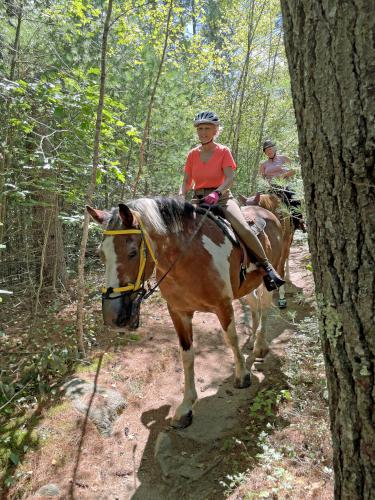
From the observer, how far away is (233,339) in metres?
4.16

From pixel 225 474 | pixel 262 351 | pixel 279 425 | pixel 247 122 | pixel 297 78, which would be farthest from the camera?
pixel 247 122

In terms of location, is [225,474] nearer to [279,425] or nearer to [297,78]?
[279,425]

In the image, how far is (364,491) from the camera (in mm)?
1335

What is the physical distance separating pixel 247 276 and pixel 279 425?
5.69 ft

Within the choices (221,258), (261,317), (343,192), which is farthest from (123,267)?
(261,317)

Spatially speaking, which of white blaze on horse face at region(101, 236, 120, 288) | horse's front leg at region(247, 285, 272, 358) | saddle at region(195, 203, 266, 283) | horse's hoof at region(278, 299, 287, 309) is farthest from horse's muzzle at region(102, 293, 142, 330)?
horse's hoof at region(278, 299, 287, 309)

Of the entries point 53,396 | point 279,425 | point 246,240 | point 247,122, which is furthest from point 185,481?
point 247,122

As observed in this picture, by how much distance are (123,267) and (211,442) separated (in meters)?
2.11

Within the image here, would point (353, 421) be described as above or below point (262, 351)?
above

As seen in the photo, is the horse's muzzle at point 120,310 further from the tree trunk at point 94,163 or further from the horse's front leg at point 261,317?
the horse's front leg at point 261,317

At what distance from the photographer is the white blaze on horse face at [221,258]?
3775 mm

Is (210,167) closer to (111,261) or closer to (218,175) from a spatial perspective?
(218,175)

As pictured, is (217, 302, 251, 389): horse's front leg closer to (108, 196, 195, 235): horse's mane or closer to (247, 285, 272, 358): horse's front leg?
(247, 285, 272, 358): horse's front leg

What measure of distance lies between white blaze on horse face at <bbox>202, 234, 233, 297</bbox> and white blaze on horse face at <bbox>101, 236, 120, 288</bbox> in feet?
3.89
